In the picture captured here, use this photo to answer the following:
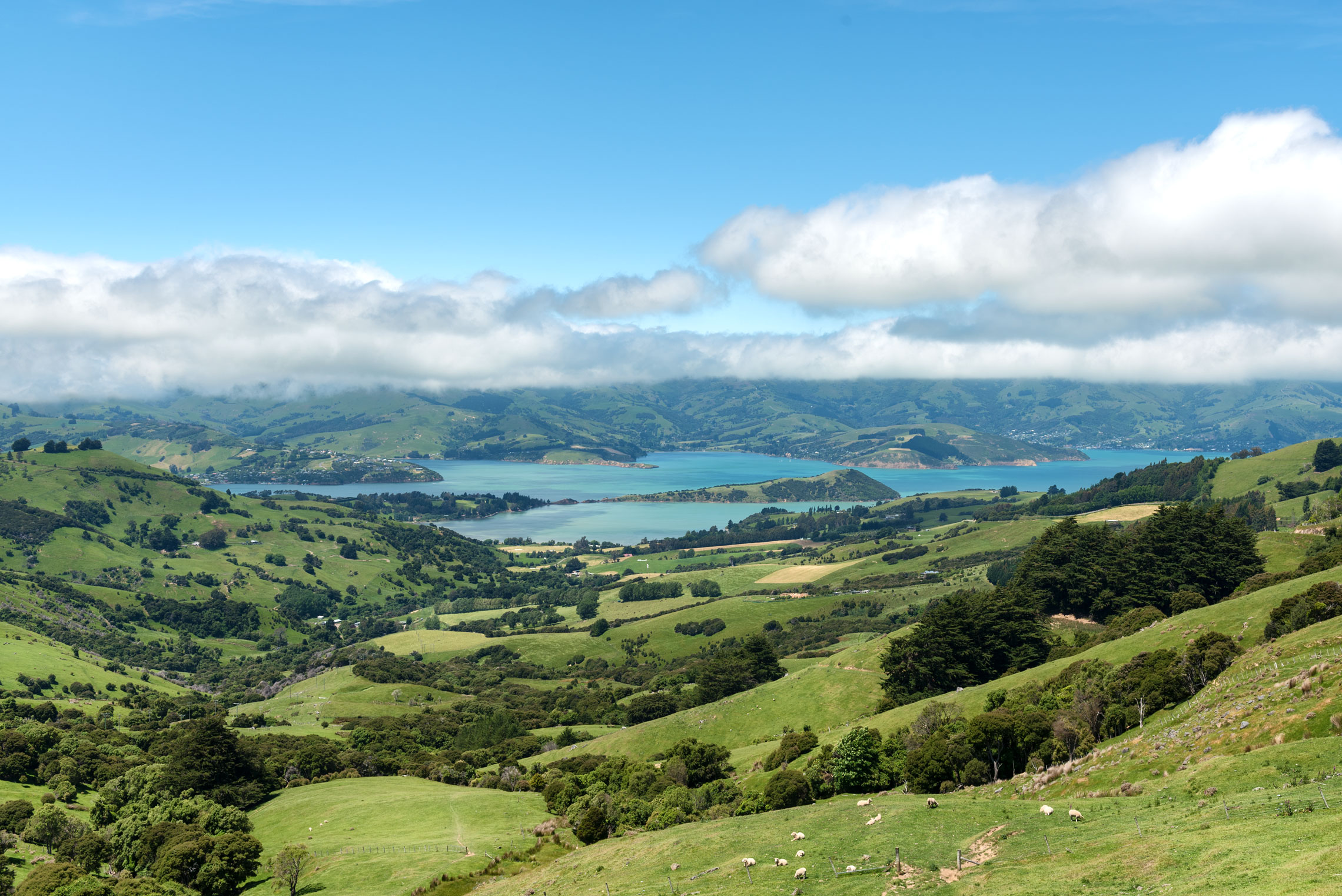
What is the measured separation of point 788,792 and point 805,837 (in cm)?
1496

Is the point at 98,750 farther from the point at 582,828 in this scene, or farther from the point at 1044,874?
the point at 1044,874

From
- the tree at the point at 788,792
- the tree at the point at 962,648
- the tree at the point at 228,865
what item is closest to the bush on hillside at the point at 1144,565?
the tree at the point at 962,648

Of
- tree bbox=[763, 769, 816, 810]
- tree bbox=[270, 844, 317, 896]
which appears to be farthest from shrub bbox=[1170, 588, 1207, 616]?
tree bbox=[270, 844, 317, 896]

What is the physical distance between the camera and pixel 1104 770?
40188mm

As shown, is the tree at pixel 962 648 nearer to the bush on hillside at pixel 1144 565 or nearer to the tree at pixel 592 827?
the bush on hillside at pixel 1144 565

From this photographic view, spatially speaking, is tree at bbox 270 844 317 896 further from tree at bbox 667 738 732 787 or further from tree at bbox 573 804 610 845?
tree at bbox 667 738 732 787

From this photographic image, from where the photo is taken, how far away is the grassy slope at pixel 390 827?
5041 centimetres

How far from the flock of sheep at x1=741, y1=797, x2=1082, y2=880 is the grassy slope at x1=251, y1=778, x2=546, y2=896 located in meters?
23.3

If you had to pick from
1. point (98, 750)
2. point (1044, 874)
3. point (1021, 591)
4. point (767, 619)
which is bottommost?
point (767, 619)

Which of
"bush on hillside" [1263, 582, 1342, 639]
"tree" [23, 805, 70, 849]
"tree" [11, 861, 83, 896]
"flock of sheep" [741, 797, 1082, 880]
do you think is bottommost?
"tree" [23, 805, 70, 849]

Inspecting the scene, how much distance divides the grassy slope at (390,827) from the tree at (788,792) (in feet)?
56.1

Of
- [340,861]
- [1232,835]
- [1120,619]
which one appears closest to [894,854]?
[1232,835]

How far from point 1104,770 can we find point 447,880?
36128 mm

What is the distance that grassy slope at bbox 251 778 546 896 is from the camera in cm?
5041
